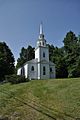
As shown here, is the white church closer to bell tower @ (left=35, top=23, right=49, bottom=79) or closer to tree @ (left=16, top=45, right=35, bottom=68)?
bell tower @ (left=35, top=23, right=49, bottom=79)

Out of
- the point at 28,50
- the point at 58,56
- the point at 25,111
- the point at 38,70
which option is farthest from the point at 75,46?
the point at 25,111

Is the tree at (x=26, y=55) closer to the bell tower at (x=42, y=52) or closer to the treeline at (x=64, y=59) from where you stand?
the treeline at (x=64, y=59)

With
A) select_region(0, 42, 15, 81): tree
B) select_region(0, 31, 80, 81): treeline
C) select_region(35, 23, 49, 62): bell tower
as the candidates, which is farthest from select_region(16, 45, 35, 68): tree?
select_region(35, 23, 49, 62): bell tower

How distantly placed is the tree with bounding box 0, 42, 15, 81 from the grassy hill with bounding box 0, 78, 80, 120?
24785 millimetres

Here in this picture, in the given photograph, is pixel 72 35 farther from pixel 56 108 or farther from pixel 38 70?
pixel 56 108

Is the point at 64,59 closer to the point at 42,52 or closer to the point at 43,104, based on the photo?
the point at 42,52

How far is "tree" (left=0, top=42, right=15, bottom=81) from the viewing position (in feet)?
178

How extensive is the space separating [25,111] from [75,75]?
38714mm

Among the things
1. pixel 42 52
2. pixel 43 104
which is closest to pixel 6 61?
pixel 42 52

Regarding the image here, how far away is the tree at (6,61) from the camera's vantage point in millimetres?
54375

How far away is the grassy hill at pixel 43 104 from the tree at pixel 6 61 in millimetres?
24785

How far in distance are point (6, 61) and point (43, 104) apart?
38058mm

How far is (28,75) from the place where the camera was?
48.2 m

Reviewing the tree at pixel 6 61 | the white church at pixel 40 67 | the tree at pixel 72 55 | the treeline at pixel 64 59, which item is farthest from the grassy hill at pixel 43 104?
the tree at pixel 72 55
